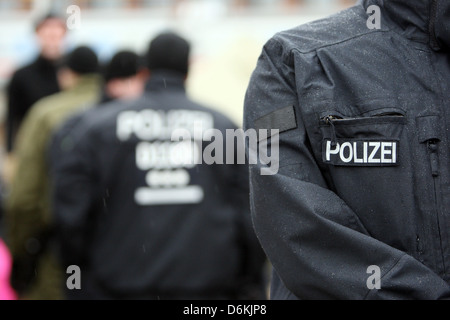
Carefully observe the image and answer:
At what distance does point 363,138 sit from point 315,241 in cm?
27

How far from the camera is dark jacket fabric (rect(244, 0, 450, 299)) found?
199cm

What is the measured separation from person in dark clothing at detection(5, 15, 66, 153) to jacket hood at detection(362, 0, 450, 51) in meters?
5.02

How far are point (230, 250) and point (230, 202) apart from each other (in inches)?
9.2

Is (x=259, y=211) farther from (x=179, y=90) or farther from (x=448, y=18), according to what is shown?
(x=179, y=90)

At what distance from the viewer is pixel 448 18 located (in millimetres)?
2080

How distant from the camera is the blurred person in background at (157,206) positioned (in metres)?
4.12

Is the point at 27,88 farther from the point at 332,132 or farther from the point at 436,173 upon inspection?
the point at 436,173

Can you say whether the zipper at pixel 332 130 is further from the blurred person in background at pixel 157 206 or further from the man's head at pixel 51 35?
the man's head at pixel 51 35

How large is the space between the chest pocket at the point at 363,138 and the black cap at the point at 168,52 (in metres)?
2.33

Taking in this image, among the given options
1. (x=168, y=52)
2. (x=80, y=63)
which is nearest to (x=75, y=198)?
(x=168, y=52)

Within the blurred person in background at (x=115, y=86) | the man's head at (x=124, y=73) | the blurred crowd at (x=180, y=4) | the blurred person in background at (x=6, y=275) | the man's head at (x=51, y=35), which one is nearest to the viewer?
the blurred person in background at (x=115, y=86)

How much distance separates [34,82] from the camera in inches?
274
